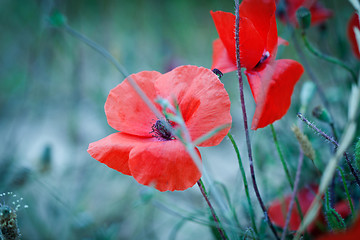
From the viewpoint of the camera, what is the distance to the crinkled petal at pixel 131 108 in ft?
1.47

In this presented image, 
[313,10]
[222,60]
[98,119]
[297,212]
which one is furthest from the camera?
[98,119]

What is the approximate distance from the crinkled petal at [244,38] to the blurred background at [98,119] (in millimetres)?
248

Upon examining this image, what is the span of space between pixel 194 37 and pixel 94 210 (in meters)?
1.50

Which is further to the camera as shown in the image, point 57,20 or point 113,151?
point 57,20

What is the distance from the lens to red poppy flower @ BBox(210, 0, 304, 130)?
40cm

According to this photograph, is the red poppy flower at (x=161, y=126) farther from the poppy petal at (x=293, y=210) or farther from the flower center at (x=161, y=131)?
the poppy petal at (x=293, y=210)

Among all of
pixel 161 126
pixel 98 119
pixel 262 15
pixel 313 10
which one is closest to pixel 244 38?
pixel 262 15

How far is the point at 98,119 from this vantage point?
139cm

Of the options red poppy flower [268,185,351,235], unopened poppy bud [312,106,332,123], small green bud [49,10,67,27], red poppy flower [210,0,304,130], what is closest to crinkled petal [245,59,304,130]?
red poppy flower [210,0,304,130]

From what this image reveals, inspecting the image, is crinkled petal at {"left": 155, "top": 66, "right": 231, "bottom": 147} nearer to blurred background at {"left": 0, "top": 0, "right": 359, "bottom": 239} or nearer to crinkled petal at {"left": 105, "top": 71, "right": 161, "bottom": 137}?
crinkled petal at {"left": 105, "top": 71, "right": 161, "bottom": 137}

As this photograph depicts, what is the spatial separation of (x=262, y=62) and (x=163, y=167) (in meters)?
0.22

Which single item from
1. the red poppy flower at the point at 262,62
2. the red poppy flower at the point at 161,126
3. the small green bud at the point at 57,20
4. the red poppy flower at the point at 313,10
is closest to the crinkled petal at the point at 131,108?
the red poppy flower at the point at 161,126

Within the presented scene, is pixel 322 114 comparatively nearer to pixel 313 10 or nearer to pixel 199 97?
pixel 199 97

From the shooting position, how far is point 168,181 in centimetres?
38
